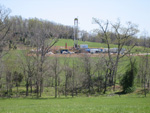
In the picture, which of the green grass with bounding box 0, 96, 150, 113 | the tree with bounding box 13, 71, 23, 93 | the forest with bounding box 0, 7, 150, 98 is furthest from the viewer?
the tree with bounding box 13, 71, 23, 93

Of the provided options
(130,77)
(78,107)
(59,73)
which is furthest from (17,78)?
(130,77)

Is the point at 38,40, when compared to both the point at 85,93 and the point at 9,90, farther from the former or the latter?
the point at 85,93

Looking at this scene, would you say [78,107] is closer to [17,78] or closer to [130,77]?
[130,77]

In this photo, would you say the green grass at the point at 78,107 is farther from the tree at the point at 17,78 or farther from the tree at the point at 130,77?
the tree at the point at 17,78

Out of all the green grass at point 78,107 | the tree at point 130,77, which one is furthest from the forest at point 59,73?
the green grass at point 78,107

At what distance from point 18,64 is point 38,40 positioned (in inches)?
255

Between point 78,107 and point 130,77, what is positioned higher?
point 78,107

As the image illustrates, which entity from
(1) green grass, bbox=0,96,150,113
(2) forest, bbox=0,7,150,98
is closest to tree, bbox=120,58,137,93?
(2) forest, bbox=0,7,150,98

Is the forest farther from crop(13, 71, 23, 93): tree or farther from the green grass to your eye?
the green grass

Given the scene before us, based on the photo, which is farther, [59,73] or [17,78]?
[17,78]

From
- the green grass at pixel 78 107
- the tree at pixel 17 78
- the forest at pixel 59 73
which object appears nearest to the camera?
the green grass at pixel 78 107

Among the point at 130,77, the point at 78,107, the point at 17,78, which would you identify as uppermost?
the point at 78,107

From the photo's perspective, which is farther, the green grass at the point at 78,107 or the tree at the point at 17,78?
the tree at the point at 17,78

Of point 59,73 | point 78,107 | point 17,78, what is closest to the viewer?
point 78,107
